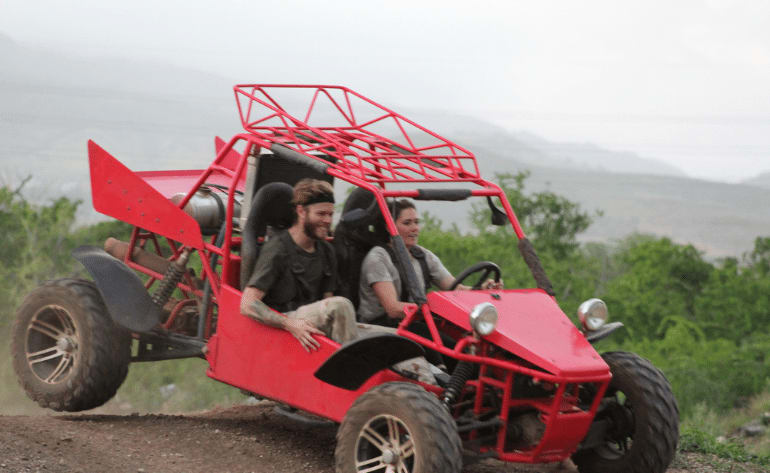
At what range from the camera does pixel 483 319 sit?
6121 millimetres

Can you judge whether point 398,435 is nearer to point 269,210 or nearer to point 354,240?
point 354,240

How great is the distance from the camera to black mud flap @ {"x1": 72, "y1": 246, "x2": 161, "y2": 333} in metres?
8.05

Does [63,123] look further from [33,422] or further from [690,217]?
[33,422]

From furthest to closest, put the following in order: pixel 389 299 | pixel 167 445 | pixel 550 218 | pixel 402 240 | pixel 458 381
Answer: pixel 550 218, pixel 167 445, pixel 389 299, pixel 402 240, pixel 458 381

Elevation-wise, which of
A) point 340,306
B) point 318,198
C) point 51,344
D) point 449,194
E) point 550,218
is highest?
point 449,194

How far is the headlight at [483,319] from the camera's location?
6.11m

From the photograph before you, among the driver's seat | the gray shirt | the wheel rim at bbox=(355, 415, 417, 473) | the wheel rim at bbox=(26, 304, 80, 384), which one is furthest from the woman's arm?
the wheel rim at bbox=(26, 304, 80, 384)

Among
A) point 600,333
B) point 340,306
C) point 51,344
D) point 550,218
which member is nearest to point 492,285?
point 600,333

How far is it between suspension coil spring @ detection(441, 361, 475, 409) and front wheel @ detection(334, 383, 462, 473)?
283 mm

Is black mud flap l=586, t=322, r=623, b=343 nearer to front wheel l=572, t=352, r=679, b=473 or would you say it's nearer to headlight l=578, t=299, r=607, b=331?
headlight l=578, t=299, r=607, b=331

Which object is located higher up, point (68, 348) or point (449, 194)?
point (449, 194)

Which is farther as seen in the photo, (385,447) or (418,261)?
(418,261)

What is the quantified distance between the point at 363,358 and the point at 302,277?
3.33 ft

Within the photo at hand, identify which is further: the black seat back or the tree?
the tree
